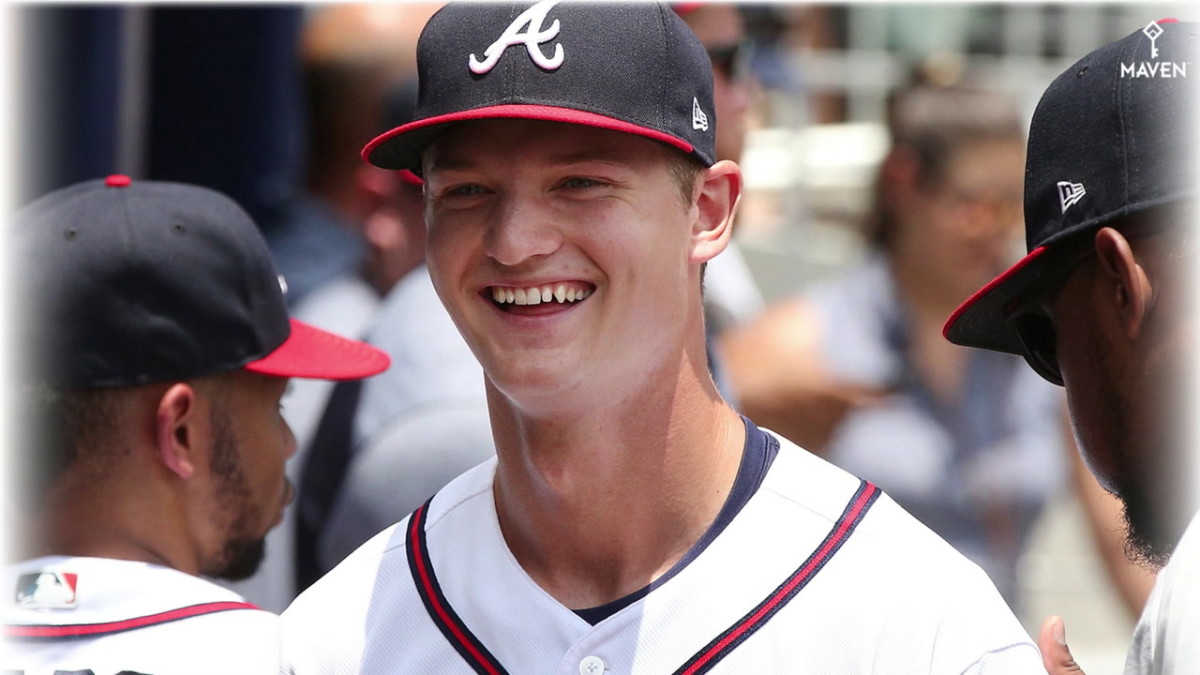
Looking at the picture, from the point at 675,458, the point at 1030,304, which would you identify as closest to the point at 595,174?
the point at 675,458

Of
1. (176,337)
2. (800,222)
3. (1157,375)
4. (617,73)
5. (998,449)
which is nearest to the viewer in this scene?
(1157,375)

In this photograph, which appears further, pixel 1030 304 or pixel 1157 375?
pixel 1030 304

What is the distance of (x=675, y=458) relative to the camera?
7.05 feet

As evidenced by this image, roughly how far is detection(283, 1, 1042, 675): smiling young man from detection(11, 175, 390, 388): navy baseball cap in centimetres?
44

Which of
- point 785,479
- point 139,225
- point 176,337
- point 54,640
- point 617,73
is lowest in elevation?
point 54,640

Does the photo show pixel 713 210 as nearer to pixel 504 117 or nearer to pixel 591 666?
pixel 504 117

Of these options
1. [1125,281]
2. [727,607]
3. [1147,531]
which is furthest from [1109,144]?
[727,607]

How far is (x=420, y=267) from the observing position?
3654 mm

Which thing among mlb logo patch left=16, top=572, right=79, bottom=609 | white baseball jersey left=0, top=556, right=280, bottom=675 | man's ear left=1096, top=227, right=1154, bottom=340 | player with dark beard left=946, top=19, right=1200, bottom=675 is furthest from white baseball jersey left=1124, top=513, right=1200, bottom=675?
mlb logo patch left=16, top=572, right=79, bottom=609

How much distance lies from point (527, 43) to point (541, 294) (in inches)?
13.8

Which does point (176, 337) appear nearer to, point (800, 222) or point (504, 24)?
point (504, 24)

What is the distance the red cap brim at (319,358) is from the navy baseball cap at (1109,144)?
1181 millimetres

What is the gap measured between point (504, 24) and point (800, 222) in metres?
6.48

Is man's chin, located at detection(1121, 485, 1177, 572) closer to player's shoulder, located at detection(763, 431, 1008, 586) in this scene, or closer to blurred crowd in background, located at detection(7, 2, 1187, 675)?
player's shoulder, located at detection(763, 431, 1008, 586)
